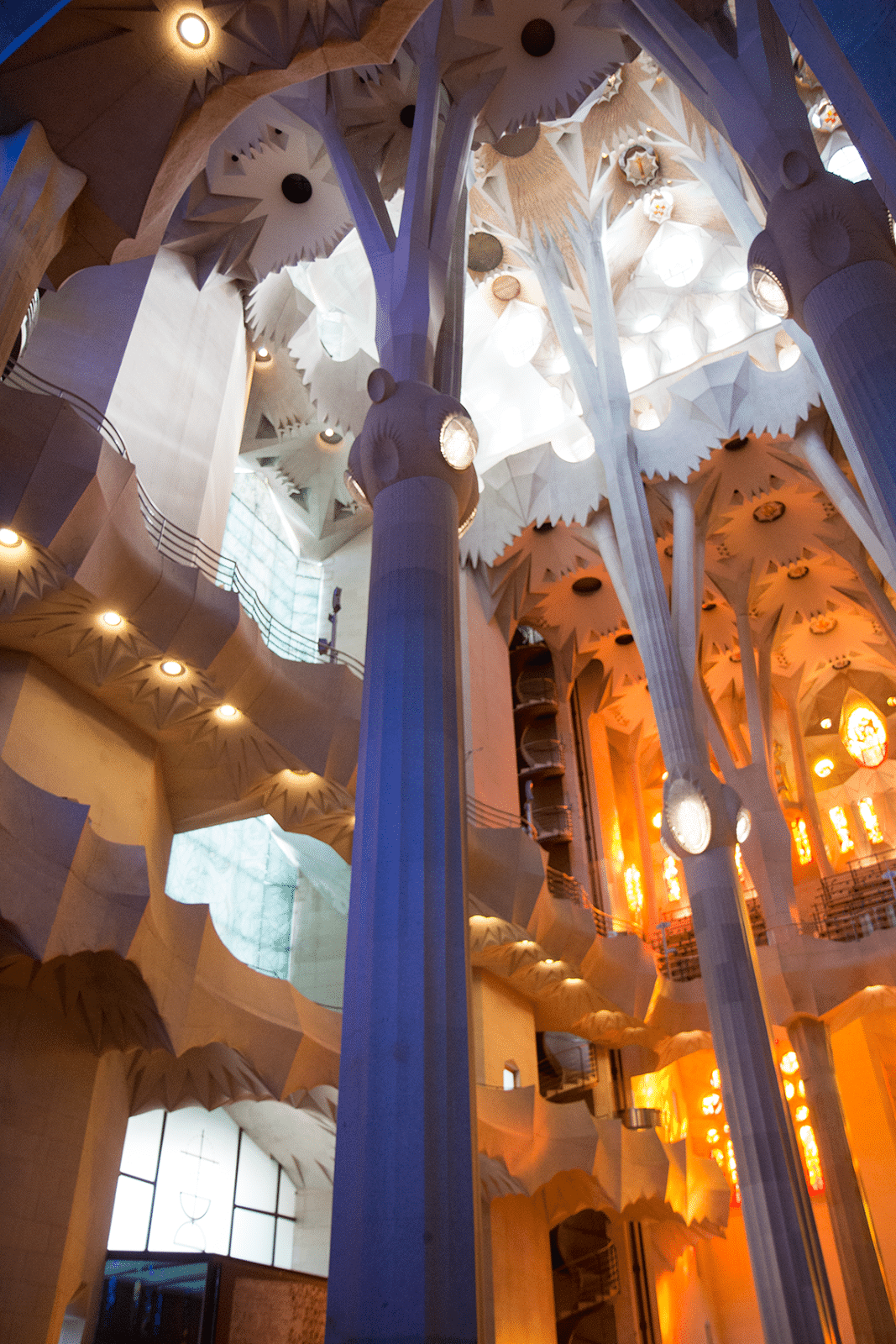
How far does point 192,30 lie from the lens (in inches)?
218

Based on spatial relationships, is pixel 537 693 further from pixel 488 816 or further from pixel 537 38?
pixel 537 38

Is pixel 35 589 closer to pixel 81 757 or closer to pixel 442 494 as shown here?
pixel 81 757

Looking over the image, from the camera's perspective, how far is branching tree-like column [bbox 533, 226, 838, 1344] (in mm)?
11102

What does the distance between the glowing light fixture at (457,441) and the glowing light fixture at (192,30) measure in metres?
3.18

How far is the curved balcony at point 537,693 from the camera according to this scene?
21656 millimetres

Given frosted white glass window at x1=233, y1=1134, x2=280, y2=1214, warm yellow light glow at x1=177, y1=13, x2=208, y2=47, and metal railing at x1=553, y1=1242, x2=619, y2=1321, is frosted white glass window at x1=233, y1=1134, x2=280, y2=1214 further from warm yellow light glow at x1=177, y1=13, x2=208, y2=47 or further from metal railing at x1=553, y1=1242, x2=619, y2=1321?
warm yellow light glow at x1=177, y1=13, x2=208, y2=47

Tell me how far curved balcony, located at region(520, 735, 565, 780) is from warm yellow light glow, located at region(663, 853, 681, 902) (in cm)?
599

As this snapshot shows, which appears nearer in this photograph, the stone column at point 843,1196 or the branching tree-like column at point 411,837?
the branching tree-like column at point 411,837

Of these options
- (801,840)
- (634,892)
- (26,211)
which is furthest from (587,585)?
(26,211)

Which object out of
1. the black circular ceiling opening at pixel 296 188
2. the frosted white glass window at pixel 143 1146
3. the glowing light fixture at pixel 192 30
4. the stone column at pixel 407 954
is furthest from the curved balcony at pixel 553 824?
the glowing light fixture at pixel 192 30

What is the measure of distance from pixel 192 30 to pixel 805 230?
15.9 feet

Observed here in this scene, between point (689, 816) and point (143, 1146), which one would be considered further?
point (689, 816)

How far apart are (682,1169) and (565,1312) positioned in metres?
3.09

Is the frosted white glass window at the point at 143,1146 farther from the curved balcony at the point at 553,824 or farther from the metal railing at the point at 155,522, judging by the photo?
the curved balcony at the point at 553,824
